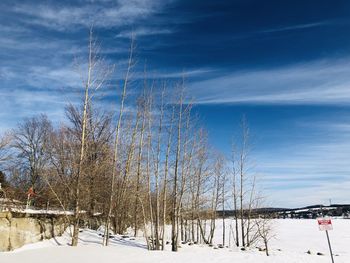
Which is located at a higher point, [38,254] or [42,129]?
[42,129]

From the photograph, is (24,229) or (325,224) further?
(24,229)

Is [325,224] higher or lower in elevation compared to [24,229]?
higher

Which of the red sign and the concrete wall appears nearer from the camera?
the red sign

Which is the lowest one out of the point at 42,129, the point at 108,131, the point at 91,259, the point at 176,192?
the point at 91,259

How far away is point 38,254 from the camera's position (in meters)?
16.5

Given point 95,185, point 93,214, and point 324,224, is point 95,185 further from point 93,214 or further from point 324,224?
point 324,224

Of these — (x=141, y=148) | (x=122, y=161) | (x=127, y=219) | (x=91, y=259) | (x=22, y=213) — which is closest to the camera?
(x=91, y=259)

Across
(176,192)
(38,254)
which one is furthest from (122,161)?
(38,254)

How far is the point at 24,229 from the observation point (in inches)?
723

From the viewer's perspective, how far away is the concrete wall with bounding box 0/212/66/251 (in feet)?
56.0

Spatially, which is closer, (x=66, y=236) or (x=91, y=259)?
(x=91, y=259)

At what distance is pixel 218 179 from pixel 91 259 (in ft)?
69.5

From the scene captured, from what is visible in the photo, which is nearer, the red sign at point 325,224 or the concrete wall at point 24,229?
the red sign at point 325,224

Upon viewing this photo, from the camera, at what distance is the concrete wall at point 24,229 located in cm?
1706
